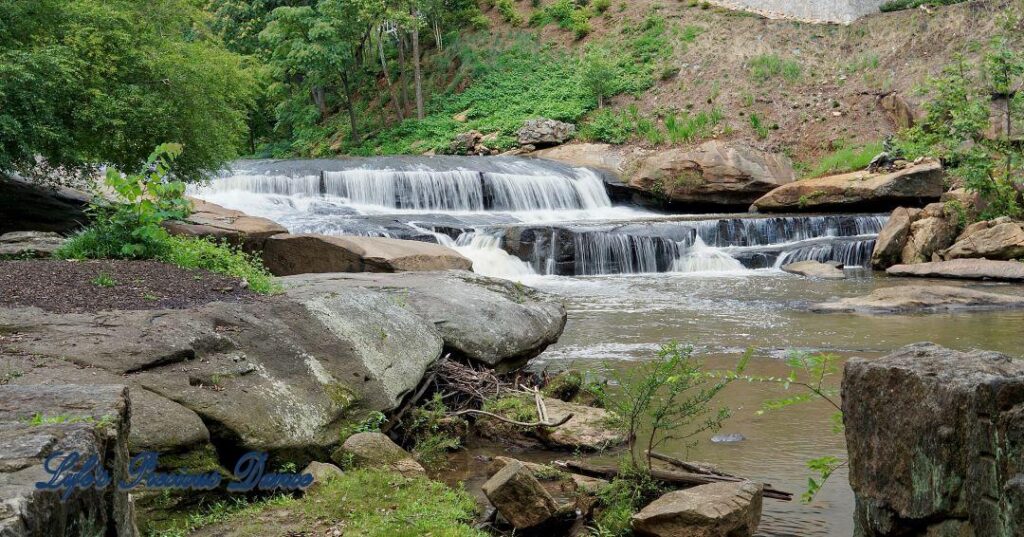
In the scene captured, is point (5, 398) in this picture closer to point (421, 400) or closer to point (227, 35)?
point (421, 400)

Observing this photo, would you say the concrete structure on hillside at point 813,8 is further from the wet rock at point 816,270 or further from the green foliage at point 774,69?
the wet rock at point 816,270

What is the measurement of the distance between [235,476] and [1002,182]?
1792 cm

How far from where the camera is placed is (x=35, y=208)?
1283cm

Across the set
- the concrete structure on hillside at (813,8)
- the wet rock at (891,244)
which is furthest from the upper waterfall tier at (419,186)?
the concrete structure on hillside at (813,8)

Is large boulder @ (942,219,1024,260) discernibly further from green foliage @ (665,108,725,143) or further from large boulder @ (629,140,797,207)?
green foliage @ (665,108,725,143)

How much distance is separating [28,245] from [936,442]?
28.0 feet

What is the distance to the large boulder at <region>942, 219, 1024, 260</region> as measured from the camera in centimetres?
1612

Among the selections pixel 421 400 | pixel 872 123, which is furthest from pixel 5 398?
pixel 872 123

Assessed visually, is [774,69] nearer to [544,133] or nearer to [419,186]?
[544,133]

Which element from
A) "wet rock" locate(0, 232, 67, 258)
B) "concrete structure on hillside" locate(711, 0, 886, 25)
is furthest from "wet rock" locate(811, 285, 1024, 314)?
"concrete structure on hillside" locate(711, 0, 886, 25)

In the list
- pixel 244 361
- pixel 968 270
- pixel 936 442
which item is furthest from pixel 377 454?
pixel 968 270

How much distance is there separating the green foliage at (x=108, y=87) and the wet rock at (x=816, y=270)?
437 inches

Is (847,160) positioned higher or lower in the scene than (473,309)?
higher

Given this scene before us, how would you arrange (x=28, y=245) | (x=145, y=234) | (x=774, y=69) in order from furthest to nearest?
1. (x=774, y=69)
2. (x=28, y=245)
3. (x=145, y=234)
